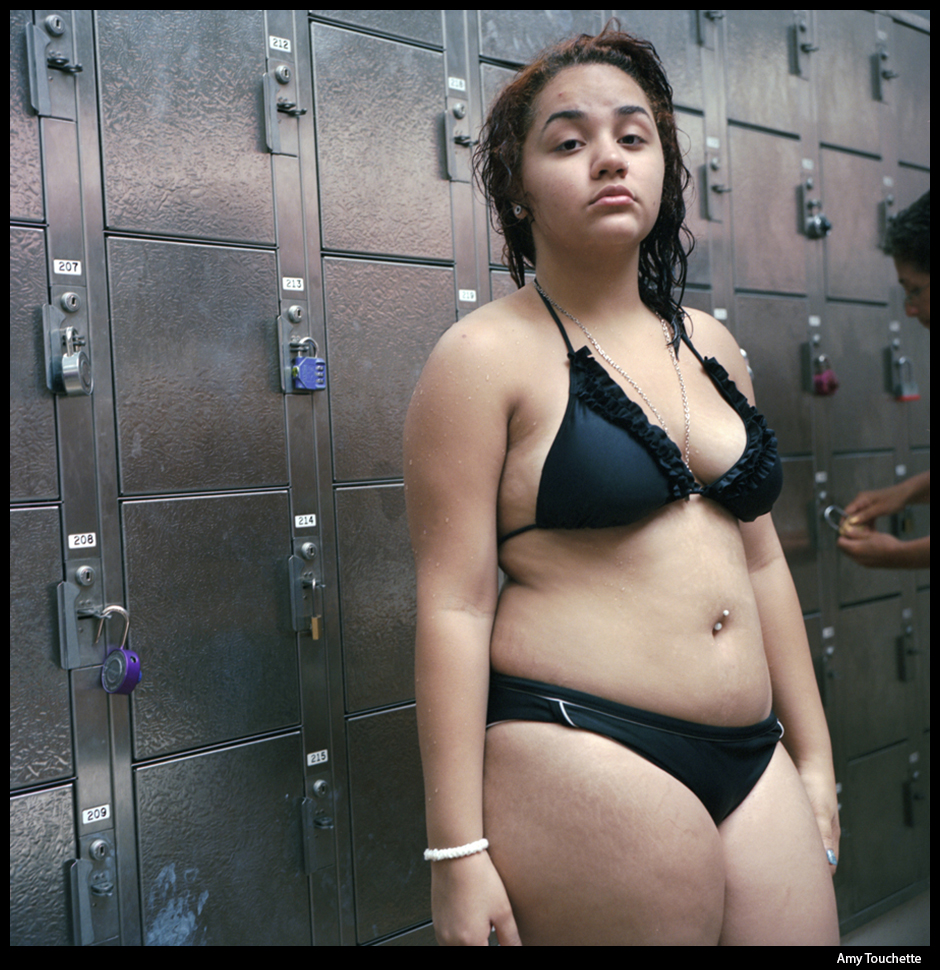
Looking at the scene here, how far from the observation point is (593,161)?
1.15 metres

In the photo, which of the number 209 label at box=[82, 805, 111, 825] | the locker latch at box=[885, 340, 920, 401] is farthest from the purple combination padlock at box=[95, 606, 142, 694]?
the locker latch at box=[885, 340, 920, 401]

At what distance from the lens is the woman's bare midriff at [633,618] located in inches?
43.9

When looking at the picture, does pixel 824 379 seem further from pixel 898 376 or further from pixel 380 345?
pixel 380 345

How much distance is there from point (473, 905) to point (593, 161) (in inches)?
35.9

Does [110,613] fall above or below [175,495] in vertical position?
below

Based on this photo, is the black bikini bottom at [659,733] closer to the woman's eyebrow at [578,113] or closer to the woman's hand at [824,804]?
the woman's hand at [824,804]

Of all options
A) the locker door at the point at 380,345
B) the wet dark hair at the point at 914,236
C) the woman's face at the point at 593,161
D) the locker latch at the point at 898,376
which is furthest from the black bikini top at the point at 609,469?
the locker latch at the point at 898,376

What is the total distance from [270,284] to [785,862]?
5.10 feet

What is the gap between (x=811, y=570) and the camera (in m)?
3.08

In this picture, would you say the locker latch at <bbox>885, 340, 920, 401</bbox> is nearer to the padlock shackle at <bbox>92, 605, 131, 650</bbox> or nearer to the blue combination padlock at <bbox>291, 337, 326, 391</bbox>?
the blue combination padlock at <bbox>291, 337, 326, 391</bbox>

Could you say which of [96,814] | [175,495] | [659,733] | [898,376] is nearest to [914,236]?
[898,376]

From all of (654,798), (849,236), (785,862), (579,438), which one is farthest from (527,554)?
(849,236)

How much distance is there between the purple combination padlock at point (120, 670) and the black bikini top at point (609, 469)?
0.92m
